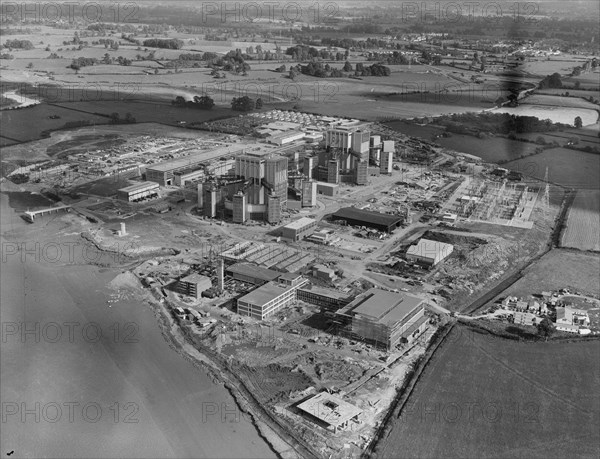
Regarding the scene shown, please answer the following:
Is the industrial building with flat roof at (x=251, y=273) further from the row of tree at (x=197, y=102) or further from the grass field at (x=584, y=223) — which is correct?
the row of tree at (x=197, y=102)

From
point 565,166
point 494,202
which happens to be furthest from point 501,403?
point 565,166

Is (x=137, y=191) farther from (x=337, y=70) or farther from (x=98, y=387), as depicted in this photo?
(x=337, y=70)

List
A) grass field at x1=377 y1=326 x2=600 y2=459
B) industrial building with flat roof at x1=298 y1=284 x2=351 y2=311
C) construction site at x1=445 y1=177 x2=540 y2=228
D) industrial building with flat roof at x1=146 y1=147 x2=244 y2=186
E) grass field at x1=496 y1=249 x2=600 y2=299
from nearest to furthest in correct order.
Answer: grass field at x1=377 y1=326 x2=600 y2=459 < industrial building with flat roof at x1=298 y1=284 x2=351 y2=311 < grass field at x1=496 y1=249 x2=600 y2=299 < construction site at x1=445 y1=177 x2=540 y2=228 < industrial building with flat roof at x1=146 y1=147 x2=244 y2=186

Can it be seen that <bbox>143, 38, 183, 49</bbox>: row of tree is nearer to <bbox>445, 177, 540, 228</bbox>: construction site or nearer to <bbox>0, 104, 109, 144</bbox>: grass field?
<bbox>0, 104, 109, 144</bbox>: grass field

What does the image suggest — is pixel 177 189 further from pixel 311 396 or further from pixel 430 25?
pixel 430 25

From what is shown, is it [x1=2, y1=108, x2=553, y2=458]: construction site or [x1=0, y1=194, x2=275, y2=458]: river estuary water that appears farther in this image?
[x1=2, y1=108, x2=553, y2=458]: construction site

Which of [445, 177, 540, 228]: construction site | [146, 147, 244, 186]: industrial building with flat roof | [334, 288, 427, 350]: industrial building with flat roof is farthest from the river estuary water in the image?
[445, 177, 540, 228]: construction site

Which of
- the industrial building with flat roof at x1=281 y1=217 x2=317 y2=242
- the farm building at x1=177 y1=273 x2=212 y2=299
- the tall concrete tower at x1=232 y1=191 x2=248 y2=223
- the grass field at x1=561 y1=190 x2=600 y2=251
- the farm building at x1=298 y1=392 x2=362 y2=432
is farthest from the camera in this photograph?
the tall concrete tower at x1=232 y1=191 x2=248 y2=223
